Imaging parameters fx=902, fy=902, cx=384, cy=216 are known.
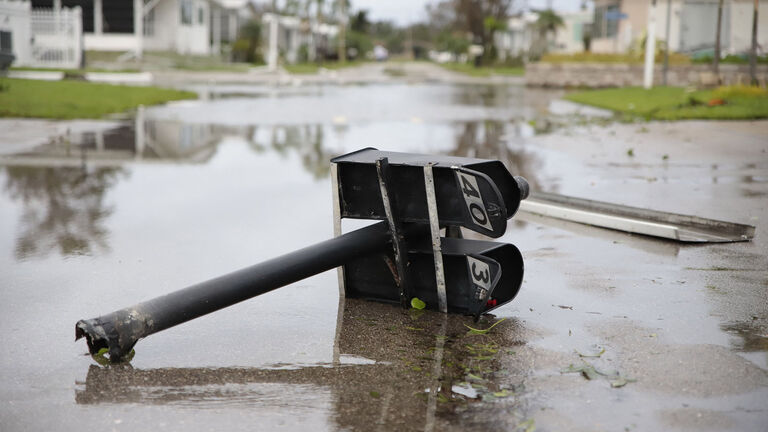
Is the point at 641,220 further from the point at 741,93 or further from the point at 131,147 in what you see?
the point at 741,93

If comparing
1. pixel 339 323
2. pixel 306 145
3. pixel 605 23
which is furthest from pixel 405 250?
pixel 605 23

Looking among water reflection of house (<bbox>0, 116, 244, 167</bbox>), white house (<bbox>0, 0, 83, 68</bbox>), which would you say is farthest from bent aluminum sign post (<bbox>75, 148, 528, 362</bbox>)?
white house (<bbox>0, 0, 83, 68</bbox>)

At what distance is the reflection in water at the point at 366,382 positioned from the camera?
3520mm

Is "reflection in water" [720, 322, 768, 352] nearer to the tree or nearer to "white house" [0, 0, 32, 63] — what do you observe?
"white house" [0, 0, 32, 63]

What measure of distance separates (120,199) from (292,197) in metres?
1.63

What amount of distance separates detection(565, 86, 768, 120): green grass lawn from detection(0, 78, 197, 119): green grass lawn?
1147 cm

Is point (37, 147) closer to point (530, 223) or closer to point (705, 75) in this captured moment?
point (530, 223)

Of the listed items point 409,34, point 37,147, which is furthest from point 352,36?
point 37,147

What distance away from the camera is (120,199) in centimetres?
856

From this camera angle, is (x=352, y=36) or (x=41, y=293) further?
Result: (x=352, y=36)

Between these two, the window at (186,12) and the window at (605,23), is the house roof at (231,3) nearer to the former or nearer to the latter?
the window at (186,12)

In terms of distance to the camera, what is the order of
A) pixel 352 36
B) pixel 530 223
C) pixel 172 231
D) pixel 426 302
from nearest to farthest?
1. pixel 426 302
2. pixel 172 231
3. pixel 530 223
4. pixel 352 36

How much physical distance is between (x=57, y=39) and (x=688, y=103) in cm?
2633

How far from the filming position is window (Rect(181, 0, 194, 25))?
171 ft
